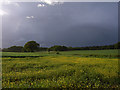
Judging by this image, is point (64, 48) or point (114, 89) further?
point (64, 48)

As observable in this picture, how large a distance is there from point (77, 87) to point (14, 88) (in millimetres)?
3044

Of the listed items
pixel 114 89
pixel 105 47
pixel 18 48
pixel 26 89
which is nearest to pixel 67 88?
pixel 26 89

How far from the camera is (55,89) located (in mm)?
3861

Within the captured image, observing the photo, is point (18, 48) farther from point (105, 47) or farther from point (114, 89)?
point (105, 47)

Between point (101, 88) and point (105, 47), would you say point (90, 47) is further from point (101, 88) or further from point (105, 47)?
point (101, 88)

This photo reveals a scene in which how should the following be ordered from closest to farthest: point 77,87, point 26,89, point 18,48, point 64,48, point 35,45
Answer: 1. point 26,89
2. point 77,87
3. point 35,45
4. point 18,48
5. point 64,48

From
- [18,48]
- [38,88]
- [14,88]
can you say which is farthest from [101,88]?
[18,48]

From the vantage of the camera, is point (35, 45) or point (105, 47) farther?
point (105, 47)

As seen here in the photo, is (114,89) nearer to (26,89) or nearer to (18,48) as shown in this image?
(26,89)

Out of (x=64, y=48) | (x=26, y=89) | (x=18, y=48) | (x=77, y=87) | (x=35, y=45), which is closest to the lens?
(x=26, y=89)

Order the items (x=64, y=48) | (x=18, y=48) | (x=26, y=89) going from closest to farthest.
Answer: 1. (x=26, y=89)
2. (x=18, y=48)
3. (x=64, y=48)

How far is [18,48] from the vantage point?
63531 mm

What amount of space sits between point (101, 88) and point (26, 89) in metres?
3.67

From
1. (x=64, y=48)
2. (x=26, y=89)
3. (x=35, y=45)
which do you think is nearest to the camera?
(x=26, y=89)
